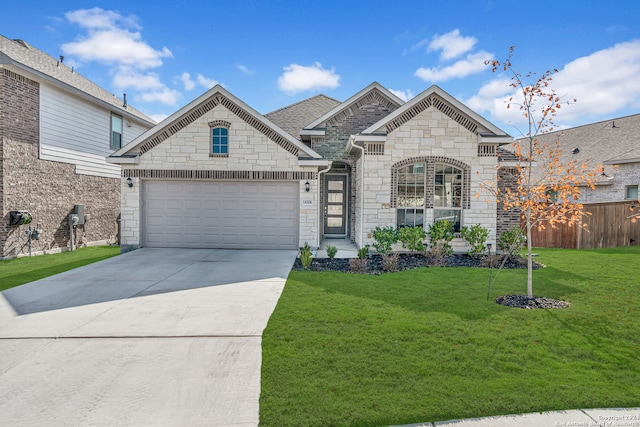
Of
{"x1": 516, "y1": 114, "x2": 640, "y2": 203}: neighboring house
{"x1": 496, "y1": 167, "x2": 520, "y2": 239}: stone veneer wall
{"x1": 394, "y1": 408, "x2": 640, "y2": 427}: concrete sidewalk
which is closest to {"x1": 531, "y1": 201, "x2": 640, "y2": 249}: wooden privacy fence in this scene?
{"x1": 516, "y1": 114, "x2": 640, "y2": 203}: neighboring house

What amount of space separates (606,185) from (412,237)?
45.4 feet

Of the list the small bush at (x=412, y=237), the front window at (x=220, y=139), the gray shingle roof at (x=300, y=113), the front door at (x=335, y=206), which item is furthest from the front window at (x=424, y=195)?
the gray shingle roof at (x=300, y=113)

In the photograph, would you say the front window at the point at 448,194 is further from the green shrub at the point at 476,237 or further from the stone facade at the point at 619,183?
the stone facade at the point at 619,183

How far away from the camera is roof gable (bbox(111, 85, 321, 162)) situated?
12234mm

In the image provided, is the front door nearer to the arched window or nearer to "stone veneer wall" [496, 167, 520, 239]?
the arched window

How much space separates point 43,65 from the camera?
529 inches

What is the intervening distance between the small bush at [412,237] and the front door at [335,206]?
15.3 ft

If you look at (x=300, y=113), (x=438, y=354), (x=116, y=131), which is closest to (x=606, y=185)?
(x=300, y=113)

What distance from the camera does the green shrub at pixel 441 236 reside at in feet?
36.4

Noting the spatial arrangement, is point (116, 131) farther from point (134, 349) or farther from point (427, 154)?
point (134, 349)

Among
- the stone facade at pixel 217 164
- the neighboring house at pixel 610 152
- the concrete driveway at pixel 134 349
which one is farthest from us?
the neighboring house at pixel 610 152

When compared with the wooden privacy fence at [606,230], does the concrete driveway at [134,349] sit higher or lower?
lower

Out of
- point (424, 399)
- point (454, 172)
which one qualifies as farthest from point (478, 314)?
point (454, 172)

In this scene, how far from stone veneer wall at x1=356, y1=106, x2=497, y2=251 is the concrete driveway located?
4.27 m
